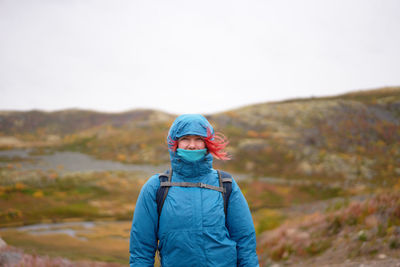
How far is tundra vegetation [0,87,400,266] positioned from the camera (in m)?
8.15

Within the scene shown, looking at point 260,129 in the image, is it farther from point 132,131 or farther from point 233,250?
point 233,250

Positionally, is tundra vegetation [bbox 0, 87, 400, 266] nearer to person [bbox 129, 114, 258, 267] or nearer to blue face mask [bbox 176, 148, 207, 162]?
person [bbox 129, 114, 258, 267]

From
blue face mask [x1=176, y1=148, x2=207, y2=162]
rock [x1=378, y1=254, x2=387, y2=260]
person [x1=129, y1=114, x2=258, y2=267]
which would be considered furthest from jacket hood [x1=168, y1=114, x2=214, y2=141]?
rock [x1=378, y1=254, x2=387, y2=260]

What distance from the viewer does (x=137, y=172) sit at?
1000 inches

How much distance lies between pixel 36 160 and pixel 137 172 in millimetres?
9251

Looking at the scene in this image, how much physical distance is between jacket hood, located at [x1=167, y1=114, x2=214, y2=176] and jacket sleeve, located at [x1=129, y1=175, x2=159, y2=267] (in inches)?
14.8

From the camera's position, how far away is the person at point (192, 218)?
2.44 m

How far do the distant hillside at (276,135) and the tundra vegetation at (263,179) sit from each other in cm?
13

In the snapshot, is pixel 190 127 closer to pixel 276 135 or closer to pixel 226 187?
pixel 226 187

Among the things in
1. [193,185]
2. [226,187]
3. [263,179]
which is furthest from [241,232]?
[263,179]

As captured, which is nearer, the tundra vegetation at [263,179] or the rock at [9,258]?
the rock at [9,258]

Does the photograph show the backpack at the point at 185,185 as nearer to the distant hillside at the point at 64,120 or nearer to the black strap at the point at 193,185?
the black strap at the point at 193,185

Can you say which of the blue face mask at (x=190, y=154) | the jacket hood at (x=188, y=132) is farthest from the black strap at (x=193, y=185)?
the blue face mask at (x=190, y=154)

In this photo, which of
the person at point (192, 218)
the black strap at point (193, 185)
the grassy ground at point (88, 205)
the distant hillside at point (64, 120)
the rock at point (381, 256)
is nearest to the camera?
the person at point (192, 218)
